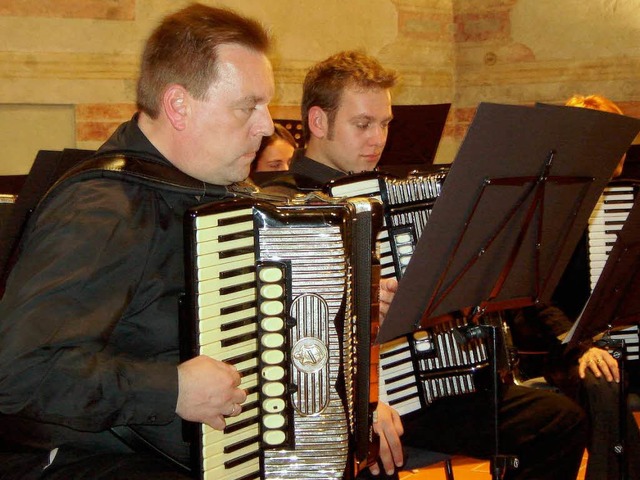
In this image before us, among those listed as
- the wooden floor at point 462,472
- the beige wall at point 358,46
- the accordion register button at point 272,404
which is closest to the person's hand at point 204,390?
the accordion register button at point 272,404

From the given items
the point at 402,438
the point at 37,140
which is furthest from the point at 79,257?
the point at 37,140

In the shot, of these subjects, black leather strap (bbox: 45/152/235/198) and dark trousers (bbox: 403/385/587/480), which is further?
dark trousers (bbox: 403/385/587/480)

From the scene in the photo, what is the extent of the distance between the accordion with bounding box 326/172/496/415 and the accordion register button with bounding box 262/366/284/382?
34.0 inches

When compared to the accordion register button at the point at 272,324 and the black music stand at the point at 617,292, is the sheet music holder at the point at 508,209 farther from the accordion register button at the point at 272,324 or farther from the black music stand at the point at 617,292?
the accordion register button at the point at 272,324

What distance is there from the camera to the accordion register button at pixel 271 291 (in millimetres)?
2156

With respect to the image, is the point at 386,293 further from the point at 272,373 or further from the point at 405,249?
the point at 272,373

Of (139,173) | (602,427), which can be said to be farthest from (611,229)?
(139,173)

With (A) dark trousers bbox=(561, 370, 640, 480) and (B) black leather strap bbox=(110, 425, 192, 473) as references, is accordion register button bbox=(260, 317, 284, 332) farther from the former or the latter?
(A) dark trousers bbox=(561, 370, 640, 480)

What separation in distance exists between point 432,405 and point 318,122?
1246 millimetres

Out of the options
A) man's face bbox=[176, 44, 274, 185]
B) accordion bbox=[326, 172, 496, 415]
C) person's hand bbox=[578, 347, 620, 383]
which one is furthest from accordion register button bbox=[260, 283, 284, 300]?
person's hand bbox=[578, 347, 620, 383]

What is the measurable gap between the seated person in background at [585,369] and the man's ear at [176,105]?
1990 millimetres

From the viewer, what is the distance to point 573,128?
243cm

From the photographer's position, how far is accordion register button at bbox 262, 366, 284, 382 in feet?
7.14

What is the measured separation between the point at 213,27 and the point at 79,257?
29.4 inches
